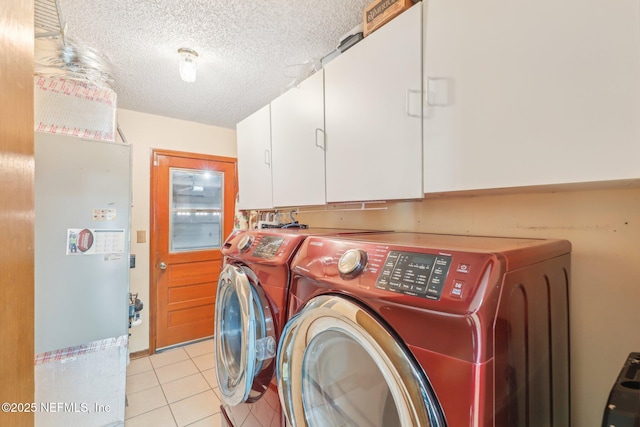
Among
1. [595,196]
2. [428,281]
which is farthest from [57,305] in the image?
[595,196]

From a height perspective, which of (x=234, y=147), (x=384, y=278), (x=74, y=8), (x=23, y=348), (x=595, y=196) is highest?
(x=74, y=8)

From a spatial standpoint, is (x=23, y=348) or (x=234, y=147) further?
(x=234, y=147)

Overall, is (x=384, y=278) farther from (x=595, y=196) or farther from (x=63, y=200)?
(x=63, y=200)

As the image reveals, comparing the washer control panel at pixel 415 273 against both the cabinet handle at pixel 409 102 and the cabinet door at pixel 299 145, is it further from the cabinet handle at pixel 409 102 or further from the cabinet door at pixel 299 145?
the cabinet door at pixel 299 145

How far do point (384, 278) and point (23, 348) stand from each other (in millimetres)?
785

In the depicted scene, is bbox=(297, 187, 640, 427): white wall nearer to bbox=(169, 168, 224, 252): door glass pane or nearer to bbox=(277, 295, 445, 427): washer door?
bbox=(277, 295, 445, 427): washer door

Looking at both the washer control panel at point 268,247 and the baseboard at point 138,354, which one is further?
the baseboard at point 138,354

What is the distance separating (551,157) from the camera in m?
0.69

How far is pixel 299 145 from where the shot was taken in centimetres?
157

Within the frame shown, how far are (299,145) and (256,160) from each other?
1.80 feet

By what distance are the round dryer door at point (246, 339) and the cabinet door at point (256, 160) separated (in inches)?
25.8

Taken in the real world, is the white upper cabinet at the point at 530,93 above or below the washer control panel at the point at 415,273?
above

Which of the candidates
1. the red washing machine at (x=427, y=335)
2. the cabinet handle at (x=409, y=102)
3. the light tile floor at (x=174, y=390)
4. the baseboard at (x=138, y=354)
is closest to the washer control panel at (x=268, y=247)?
the red washing machine at (x=427, y=335)

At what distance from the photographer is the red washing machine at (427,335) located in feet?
1.73
